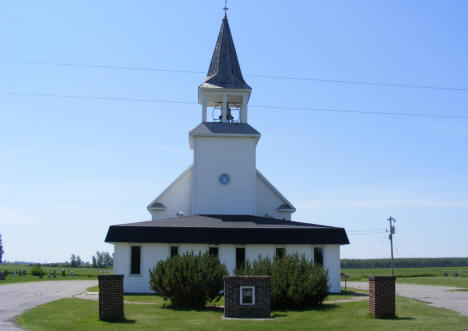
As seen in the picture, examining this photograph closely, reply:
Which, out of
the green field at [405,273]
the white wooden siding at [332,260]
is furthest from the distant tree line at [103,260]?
the white wooden siding at [332,260]

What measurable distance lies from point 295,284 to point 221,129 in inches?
650

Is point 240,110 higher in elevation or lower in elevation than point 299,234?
higher

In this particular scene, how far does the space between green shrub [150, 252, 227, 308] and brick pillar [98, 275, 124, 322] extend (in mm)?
3509

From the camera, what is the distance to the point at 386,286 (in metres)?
17.5

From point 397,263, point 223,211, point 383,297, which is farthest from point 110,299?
point 397,263

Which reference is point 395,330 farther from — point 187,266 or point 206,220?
point 206,220

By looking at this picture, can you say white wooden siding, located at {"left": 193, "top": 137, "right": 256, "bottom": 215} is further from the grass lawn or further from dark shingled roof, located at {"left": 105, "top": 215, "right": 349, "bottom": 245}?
the grass lawn

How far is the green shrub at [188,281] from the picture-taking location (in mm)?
21062

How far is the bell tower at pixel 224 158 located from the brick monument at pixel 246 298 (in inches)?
639

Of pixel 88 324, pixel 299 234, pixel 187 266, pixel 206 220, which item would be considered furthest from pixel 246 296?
pixel 206 220

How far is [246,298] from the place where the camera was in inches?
724

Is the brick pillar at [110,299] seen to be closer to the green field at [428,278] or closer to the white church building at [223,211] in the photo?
the white church building at [223,211]

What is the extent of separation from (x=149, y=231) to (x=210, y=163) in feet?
24.7

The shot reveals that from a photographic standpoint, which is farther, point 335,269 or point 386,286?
point 335,269
